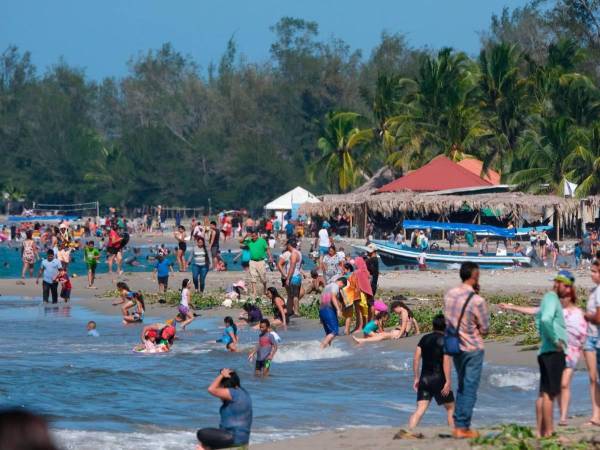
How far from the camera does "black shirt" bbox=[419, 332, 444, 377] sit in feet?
31.2

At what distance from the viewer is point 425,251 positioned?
121 feet

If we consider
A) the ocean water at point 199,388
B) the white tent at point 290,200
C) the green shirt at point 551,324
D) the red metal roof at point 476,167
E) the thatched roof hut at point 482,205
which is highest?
the red metal roof at point 476,167

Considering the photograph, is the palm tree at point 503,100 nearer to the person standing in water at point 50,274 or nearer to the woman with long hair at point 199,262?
the woman with long hair at point 199,262

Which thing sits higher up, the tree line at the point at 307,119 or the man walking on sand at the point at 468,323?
the tree line at the point at 307,119

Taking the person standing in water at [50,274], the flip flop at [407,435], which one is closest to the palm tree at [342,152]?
the person standing in water at [50,274]

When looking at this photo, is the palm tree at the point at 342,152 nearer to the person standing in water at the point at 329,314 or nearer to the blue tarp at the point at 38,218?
the blue tarp at the point at 38,218

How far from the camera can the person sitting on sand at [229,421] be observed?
8.89 m

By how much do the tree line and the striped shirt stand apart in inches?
1477

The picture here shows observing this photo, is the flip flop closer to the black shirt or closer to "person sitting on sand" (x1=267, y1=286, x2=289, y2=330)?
the black shirt

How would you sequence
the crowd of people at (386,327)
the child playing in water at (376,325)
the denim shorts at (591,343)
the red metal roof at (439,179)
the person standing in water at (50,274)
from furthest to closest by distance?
1. the red metal roof at (439,179)
2. the person standing in water at (50,274)
3. the child playing in water at (376,325)
4. the denim shorts at (591,343)
5. the crowd of people at (386,327)

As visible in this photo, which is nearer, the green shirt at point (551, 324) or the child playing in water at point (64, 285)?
the green shirt at point (551, 324)

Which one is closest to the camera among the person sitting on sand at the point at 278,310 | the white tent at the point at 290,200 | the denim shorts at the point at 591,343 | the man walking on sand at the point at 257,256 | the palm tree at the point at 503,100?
the denim shorts at the point at 591,343

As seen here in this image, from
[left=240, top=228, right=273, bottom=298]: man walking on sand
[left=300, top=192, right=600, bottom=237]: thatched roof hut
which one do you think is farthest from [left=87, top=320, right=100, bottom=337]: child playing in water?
[left=300, top=192, right=600, bottom=237]: thatched roof hut

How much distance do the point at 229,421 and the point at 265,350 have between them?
6.04 meters
